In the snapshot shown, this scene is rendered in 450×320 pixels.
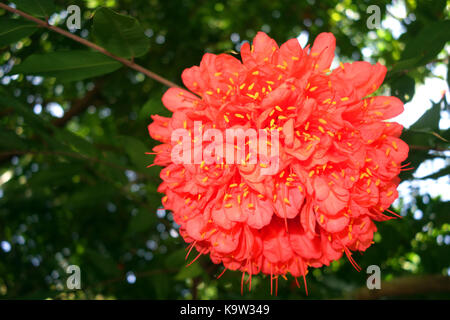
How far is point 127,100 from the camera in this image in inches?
91.4

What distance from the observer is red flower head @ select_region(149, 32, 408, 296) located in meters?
0.86

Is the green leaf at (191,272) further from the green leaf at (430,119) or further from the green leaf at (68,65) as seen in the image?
the green leaf at (430,119)

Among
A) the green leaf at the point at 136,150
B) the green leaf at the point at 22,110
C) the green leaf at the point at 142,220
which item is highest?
the green leaf at the point at 22,110

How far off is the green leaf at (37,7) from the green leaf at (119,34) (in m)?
0.16

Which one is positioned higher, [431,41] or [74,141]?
[431,41]

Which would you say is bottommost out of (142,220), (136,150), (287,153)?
(142,220)

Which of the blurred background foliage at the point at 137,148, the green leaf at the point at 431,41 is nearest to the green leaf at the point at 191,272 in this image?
the blurred background foliage at the point at 137,148

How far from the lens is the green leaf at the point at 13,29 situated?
39.8 inches

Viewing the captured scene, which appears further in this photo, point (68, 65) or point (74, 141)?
point (74, 141)

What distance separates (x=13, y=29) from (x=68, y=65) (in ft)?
0.55

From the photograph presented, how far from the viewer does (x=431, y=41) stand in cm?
106

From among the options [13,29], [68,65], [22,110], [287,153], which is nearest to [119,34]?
[68,65]

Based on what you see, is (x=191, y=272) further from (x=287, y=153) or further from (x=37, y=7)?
(x=37, y=7)
